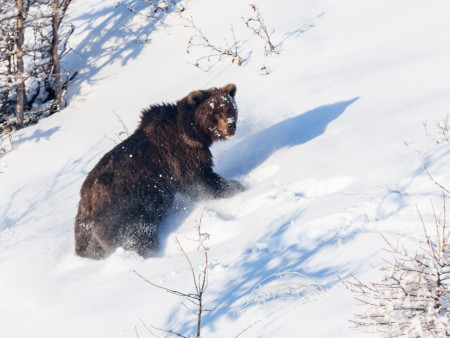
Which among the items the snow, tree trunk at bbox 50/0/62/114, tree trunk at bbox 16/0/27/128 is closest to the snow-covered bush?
the snow

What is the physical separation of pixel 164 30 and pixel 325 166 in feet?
22.2

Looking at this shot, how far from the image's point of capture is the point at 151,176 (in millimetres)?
5074

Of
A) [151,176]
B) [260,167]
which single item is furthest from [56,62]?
[260,167]

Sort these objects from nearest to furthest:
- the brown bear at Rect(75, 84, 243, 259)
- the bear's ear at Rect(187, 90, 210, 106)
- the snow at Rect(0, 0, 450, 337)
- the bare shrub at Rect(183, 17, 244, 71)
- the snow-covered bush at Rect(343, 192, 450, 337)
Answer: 1. the snow-covered bush at Rect(343, 192, 450, 337)
2. the snow at Rect(0, 0, 450, 337)
3. the brown bear at Rect(75, 84, 243, 259)
4. the bear's ear at Rect(187, 90, 210, 106)
5. the bare shrub at Rect(183, 17, 244, 71)

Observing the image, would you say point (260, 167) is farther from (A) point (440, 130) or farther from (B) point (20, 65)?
(B) point (20, 65)

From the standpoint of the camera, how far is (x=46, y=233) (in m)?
5.55

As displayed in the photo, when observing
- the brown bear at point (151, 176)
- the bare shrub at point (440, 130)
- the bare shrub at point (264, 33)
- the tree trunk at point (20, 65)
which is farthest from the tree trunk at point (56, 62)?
the bare shrub at point (440, 130)

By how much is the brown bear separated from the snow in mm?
238

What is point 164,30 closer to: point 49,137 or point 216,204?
point 49,137

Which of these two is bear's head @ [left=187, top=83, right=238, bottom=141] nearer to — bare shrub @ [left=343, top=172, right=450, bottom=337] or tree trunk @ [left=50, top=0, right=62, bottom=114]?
bare shrub @ [left=343, top=172, right=450, bottom=337]

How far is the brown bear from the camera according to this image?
4.76m

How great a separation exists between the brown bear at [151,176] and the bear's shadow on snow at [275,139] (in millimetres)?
579

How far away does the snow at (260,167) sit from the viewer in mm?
3008

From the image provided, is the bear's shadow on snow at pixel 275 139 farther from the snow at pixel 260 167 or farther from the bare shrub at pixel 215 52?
the bare shrub at pixel 215 52
